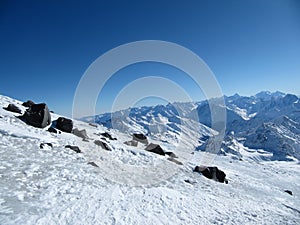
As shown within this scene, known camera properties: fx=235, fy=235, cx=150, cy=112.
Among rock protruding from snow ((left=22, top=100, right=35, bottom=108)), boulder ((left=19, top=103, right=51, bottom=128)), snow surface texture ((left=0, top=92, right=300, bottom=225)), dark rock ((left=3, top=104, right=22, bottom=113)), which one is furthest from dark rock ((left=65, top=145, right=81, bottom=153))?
rock protruding from snow ((left=22, top=100, right=35, bottom=108))

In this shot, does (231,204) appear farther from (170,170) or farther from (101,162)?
(101,162)

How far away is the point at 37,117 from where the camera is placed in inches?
1134

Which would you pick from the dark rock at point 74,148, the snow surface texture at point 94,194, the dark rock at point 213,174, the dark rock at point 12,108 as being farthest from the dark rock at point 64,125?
the dark rock at point 213,174

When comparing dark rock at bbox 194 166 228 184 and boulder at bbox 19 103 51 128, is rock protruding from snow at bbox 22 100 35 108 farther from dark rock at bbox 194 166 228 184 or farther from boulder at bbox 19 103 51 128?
dark rock at bbox 194 166 228 184

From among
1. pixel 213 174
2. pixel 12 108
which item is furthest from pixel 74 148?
pixel 213 174

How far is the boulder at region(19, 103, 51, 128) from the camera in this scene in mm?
28156

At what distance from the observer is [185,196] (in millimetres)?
16344

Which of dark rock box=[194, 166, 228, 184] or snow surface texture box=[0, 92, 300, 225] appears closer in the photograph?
snow surface texture box=[0, 92, 300, 225]

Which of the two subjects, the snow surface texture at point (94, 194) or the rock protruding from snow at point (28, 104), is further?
the rock protruding from snow at point (28, 104)

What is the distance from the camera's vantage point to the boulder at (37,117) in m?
28.2

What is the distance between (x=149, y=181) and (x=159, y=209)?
5499 millimetres

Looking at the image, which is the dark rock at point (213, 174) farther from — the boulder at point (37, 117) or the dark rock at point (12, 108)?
the dark rock at point (12, 108)

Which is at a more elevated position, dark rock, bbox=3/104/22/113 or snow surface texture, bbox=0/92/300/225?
dark rock, bbox=3/104/22/113

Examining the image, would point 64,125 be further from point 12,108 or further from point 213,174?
point 213,174
